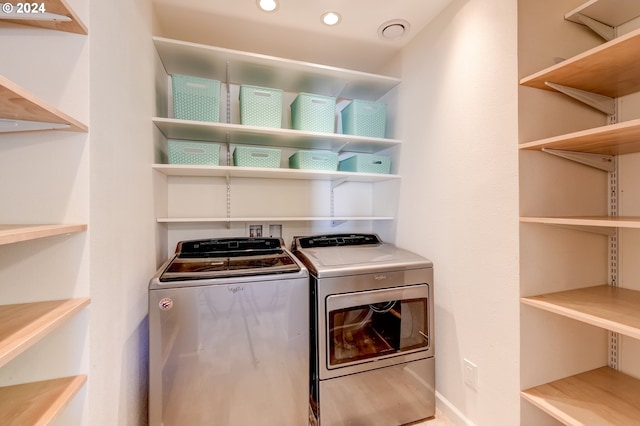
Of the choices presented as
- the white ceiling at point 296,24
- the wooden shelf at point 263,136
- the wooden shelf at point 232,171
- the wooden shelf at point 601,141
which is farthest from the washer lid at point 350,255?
the white ceiling at point 296,24

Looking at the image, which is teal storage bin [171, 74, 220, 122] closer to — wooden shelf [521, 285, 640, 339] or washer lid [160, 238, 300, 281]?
washer lid [160, 238, 300, 281]

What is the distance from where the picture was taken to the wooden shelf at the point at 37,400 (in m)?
0.63

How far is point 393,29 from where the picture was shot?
66.1 inches

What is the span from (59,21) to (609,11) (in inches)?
Result: 78.1

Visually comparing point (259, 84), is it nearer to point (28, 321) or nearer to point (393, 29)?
point (393, 29)

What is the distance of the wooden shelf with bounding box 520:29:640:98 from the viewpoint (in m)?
0.85

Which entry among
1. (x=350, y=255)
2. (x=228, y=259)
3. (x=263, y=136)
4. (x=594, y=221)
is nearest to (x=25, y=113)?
(x=228, y=259)

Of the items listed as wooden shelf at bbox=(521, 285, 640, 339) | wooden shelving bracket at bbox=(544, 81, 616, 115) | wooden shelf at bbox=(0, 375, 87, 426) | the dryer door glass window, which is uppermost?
wooden shelving bracket at bbox=(544, 81, 616, 115)

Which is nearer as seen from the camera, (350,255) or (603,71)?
(603,71)

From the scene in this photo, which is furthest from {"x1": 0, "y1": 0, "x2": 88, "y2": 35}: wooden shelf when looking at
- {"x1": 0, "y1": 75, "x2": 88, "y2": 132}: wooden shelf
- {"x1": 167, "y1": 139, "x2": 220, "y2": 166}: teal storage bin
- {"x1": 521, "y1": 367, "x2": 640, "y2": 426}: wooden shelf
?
{"x1": 521, "y1": 367, "x2": 640, "y2": 426}: wooden shelf

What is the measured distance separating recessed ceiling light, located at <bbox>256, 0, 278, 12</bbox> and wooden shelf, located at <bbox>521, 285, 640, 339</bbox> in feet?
6.30

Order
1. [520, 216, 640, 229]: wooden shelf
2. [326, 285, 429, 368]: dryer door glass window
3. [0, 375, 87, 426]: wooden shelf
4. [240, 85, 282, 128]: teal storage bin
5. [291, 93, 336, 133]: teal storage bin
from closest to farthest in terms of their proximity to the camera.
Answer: [0, 375, 87, 426]: wooden shelf → [520, 216, 640, 229]: wooden shelf → [326, 285, 429, 368]: dryer door glass window → [240, 85, 282, 128]: teal storage bin → [291, 93, 336, 133]: teal storage bin

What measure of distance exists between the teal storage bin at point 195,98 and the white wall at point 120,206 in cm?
14

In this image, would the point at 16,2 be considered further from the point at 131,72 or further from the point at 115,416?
the point at 115,416
